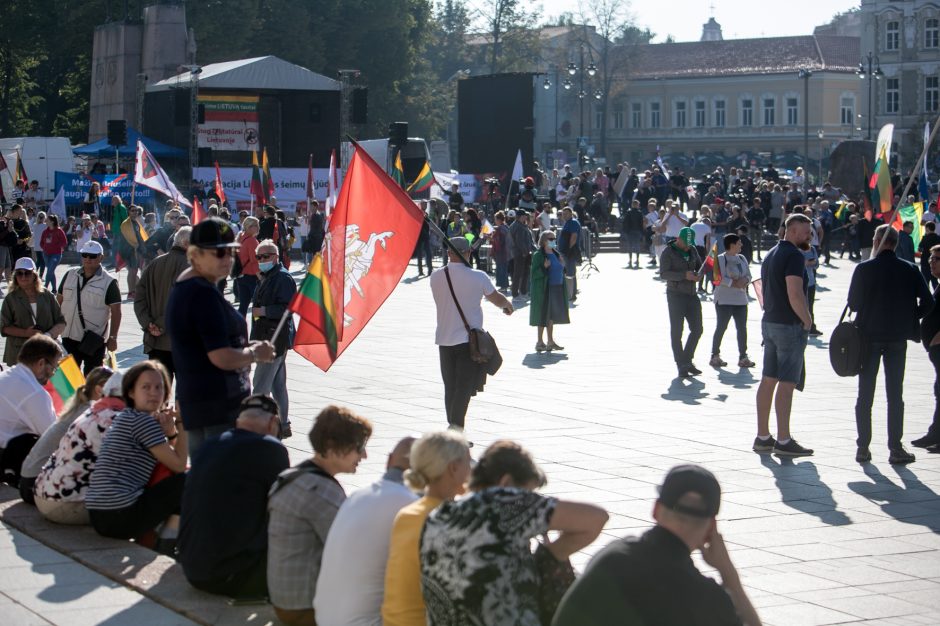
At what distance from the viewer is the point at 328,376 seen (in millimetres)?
15430

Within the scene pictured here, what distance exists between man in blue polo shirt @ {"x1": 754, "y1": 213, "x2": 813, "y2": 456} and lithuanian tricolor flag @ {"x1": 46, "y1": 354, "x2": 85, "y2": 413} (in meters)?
5.15

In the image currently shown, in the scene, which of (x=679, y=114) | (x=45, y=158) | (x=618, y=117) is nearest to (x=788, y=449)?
(x=45, y=158)

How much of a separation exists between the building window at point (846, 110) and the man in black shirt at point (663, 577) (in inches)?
4024

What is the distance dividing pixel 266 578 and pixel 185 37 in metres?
47.2

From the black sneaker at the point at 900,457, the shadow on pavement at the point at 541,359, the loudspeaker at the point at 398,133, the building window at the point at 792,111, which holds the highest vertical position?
the building window at the point at 792,111

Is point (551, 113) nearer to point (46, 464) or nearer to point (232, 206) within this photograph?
point (232, 206)

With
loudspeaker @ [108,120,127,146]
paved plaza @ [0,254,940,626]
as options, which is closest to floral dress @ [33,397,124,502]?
paved plaza @ [0,254,940,626]

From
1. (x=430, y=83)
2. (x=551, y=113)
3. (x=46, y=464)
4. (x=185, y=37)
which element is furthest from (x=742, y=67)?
(x=46, y=464)

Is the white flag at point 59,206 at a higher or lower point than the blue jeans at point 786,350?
higher

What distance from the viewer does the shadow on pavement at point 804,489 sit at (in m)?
8.75

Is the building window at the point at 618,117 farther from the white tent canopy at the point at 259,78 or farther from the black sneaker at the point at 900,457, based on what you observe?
the black sneaker at the point at 900,457

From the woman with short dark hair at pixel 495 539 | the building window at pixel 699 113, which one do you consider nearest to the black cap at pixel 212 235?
the woman with short dark hair at pixel 495 539

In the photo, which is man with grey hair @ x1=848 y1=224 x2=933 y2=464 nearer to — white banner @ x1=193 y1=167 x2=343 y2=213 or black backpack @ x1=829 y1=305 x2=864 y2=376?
black backpack @ x1=829 y1=305 x2=864 y2=376

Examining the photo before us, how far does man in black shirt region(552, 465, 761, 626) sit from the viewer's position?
4.11 m
